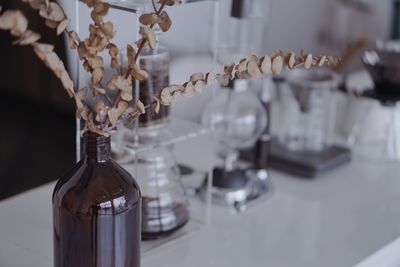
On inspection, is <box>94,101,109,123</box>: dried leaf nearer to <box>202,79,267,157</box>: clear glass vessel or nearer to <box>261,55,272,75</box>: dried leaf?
<box>261,55,272,75</box>: dried leaf

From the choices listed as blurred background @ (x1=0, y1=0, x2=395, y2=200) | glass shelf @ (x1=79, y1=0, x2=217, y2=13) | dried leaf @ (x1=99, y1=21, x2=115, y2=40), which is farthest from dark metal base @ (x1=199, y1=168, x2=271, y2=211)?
dried leaf @ (x1=99, y1=21, x2=115, y2=40)

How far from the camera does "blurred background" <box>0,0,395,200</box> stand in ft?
5.04

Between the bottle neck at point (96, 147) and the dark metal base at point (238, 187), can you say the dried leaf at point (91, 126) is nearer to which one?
Answer: the bottle neck at point (96, 147)

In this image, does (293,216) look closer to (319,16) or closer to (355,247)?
(355,247)

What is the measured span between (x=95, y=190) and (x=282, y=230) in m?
0.48

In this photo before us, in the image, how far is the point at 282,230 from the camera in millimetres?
1378

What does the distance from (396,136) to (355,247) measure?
513mm

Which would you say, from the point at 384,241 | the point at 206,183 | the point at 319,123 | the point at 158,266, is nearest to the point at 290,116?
the point at 319,123

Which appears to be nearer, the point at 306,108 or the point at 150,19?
the point at 150,19

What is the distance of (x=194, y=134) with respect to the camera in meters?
1.33

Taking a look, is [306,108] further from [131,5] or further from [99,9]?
[99,9]

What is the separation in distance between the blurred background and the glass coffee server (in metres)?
0.15

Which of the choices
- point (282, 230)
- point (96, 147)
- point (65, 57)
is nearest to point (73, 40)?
point (96, 147)

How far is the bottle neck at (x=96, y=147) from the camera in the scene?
1003 millimetres
